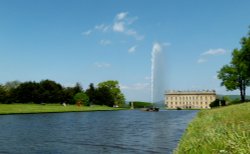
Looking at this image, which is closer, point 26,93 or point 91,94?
point 26,93

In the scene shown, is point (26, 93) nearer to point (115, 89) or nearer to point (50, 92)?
point (50, 92)

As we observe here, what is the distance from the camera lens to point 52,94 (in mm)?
147875

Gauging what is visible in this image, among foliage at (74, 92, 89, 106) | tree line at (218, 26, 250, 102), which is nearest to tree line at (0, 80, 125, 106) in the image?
foliage at (74, 92, 89, 106)

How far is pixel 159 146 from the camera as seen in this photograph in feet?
81.8

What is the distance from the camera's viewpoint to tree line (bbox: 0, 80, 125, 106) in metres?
142

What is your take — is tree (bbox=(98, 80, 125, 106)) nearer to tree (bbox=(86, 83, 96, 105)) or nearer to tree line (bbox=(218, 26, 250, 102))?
tree (bbox=(86, 83, 96, 105))

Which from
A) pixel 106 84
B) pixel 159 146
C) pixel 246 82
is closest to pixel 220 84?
pixel 246 82

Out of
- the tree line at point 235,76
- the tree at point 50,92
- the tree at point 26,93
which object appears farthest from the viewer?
the tree at point 50,92

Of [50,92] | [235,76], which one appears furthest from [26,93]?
[235,76]

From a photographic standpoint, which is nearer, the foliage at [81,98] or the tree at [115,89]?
the foliage at [81,98]

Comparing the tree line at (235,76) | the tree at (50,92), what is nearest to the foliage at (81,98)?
the tree at (50,92)

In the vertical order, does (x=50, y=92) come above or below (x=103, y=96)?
above

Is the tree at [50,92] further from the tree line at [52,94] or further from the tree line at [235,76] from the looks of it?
the tree line at [235,76]

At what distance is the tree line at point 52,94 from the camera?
464ft
